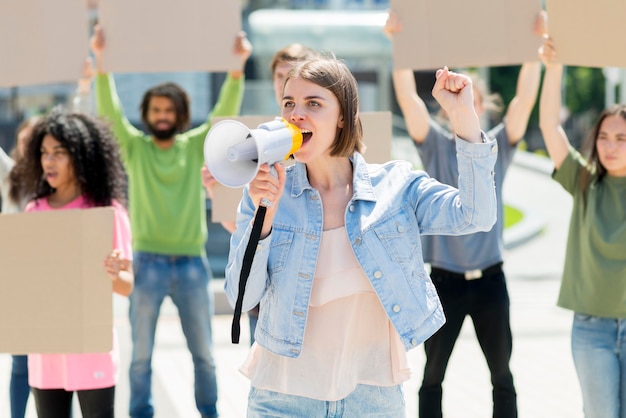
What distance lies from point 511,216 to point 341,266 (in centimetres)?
1527

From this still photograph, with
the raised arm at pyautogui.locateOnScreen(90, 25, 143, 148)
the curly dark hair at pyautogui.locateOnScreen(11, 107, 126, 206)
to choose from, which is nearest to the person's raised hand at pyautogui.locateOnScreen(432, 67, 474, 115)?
the curly dark hair at pyautogui.locateOnScreen(11, 107, 126, 206)

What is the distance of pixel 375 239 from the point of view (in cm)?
292

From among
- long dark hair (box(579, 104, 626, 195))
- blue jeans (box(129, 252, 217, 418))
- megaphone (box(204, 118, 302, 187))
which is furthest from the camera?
blue jeans (box(129, 252, 217, 418))

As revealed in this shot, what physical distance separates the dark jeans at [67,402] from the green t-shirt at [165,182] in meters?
1.43

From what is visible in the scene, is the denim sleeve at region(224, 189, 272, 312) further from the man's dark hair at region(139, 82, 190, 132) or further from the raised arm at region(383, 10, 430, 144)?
the man's dark hair at region(139, 82, 190, 132)

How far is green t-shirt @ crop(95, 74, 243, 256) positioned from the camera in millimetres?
5484

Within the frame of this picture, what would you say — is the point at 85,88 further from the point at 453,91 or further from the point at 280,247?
the point at 453,91

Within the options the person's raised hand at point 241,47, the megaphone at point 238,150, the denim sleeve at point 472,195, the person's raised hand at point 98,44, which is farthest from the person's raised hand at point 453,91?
the person's raised hand at point 98,44

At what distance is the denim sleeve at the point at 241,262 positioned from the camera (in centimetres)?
283

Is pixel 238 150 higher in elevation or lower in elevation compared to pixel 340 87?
lower

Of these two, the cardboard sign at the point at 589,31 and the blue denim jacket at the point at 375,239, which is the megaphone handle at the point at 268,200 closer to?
the blue denim jacket at the point at 375,239

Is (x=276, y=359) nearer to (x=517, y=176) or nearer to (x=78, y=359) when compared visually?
(x=78, y=359)

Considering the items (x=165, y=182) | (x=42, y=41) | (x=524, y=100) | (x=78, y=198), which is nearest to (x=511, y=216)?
(x=165, y=182)

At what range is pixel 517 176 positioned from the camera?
22234mm
